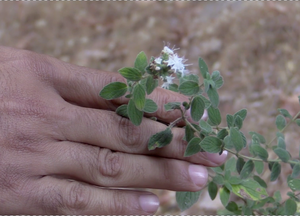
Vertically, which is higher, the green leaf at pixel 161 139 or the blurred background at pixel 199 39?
the blurred background at pixel 199 39

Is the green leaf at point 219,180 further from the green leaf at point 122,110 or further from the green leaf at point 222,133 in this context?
the green leaf at point 122,110

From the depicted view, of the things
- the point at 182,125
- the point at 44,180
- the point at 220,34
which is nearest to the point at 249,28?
the point at 220,34

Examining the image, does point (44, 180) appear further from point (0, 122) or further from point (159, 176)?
point (159, 176)

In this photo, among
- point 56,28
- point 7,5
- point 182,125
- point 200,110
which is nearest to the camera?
point 200,110

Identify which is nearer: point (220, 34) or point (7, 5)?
point (220, 34)

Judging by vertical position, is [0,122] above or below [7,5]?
below

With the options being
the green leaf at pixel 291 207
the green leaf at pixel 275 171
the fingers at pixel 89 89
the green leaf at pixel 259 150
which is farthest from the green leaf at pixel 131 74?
the green leaf at pixel 291 207
